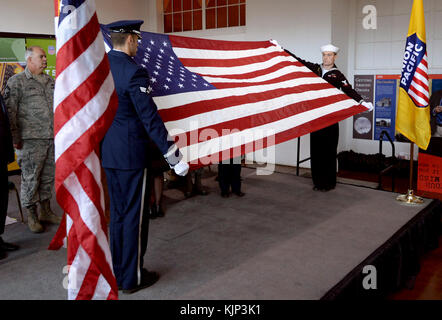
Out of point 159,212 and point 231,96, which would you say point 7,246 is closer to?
point 159,212

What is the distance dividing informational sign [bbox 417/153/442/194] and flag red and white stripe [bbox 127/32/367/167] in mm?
1455

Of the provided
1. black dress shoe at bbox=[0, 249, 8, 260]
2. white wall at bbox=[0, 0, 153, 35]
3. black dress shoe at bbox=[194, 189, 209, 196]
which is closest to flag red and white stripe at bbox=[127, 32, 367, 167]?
black dress shoe at bbox=[194, 189, 209, 196]

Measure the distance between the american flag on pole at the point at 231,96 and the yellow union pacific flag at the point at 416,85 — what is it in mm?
450

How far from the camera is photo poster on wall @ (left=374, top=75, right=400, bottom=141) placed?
5.71 metres

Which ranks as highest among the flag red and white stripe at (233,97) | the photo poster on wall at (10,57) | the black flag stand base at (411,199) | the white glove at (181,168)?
the photo poster on wall at (10,57)

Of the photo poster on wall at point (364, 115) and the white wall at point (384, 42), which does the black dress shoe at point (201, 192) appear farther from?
the photo poster on wall at point (364, 115)

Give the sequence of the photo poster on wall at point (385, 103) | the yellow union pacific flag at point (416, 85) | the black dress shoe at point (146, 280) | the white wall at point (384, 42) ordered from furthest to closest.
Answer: the photo poster on wall at point (385, 103) < the white wall at point (384, 42) < the yellow union pacific flag at point (416, 85) < the black dress shoe at point (146, 280)

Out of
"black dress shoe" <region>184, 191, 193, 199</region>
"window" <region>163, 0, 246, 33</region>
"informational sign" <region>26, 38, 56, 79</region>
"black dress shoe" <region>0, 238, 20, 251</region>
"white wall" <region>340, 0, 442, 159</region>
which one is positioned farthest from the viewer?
"window" <region>163, 0, 246, 33</region>

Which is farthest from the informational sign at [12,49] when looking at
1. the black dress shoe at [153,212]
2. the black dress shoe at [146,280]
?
the black dress shoe at [146,280]

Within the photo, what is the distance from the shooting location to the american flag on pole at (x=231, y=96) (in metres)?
2.60

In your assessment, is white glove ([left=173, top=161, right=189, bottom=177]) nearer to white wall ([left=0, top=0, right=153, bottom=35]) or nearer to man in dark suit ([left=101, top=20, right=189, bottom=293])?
man in dark suit ([left=101, top=20, right=189, bottom=293])

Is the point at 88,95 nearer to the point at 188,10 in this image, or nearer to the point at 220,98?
the point at 220,98

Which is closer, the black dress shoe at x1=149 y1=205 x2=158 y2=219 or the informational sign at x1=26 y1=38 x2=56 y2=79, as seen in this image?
the black dress shoe at x1=149 y1=205 x2=158 y2=219

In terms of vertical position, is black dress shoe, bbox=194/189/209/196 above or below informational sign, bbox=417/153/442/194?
below
